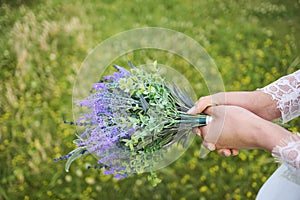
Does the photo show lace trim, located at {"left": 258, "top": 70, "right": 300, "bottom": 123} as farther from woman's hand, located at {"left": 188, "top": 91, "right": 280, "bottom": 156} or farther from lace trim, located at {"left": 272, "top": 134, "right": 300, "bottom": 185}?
lace trim, located at {"left": 272, "top": 134, "right": 300, "bottom": 185}

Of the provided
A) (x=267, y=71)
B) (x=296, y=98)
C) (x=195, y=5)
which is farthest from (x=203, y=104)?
(x=195, y=5)

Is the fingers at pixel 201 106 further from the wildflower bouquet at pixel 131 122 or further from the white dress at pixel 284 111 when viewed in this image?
the white dress at pixel 284 111

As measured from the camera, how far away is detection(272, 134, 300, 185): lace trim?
1349 mm

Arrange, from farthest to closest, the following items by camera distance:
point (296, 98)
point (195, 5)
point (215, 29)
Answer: point (195, 5), point (215, 29), point (296, 98)

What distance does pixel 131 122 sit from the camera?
4.69ft

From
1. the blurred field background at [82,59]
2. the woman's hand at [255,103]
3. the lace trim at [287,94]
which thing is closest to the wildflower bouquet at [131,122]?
the woman's hand at [255,103]

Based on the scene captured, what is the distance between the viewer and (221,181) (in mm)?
2553

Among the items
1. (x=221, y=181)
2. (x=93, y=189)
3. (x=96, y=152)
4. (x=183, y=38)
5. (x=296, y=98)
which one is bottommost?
(x=221, y=181)

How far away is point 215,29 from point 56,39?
1.14 metres

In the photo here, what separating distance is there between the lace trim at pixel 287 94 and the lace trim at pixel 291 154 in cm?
25

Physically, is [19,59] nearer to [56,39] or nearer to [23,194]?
[56,39]

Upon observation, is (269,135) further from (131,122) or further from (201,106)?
(131,122)

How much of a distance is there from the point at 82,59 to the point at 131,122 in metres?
1.67

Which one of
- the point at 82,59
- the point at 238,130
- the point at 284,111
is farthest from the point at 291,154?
the point at 82,59
